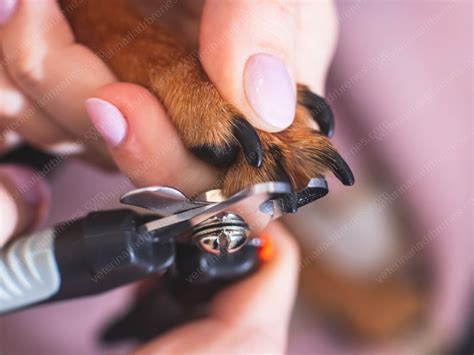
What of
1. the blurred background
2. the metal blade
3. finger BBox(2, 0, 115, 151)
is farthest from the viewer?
A: the blurred background

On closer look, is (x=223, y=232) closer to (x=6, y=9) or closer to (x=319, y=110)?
(x=319, y=110)

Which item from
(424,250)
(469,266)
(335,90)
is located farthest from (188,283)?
(469,266)

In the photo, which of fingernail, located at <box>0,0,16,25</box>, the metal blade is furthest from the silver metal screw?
fingernail, located at <box>0,0,16,25</box>

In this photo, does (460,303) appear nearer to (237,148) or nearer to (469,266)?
(469,266)

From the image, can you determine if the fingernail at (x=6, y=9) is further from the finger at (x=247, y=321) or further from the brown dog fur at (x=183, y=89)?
the finger at (x=247, y=321)

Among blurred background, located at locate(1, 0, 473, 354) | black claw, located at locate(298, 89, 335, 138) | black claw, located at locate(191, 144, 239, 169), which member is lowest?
blurred background, located at locate(1, 0, 473, 354)

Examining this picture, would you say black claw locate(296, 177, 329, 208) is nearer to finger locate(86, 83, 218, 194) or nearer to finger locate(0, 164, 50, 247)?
finger locate(86, 83, 218, 194)

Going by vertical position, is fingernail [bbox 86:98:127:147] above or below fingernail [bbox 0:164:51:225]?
above

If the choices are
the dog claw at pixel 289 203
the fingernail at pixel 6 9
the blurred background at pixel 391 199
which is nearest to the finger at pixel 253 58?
the dog claw at pixel 289 203
